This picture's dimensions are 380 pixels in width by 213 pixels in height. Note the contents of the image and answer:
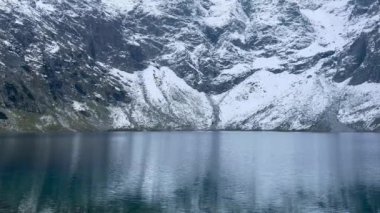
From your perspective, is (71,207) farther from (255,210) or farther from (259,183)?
(259,183)

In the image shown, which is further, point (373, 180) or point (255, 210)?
point (373, 180)

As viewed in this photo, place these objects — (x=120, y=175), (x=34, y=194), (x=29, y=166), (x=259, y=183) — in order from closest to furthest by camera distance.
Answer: (x=34, y=194)
(x=259, y=183)
(x=120, y=175)
(x=29, y=166)

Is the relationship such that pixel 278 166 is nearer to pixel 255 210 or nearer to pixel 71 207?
pixel 255 210

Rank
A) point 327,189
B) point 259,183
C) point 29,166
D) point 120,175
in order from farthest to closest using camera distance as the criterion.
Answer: point 29,166 < point 120,175 < point 259,183 < point 327,189

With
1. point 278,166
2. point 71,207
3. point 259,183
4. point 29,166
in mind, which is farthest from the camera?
point 278,166

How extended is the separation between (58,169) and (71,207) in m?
49.7

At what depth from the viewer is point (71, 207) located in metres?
90.9

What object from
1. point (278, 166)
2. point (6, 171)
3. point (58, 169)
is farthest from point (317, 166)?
point (6, 171)

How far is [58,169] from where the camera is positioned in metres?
139

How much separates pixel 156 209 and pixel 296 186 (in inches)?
1559

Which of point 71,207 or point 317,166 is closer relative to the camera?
point 71,207

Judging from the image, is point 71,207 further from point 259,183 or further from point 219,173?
point 219,173

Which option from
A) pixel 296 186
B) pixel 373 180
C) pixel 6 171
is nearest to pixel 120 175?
pixel 6 171

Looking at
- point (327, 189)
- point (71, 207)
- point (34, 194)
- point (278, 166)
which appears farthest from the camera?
point (278, 166)
